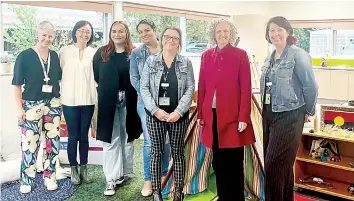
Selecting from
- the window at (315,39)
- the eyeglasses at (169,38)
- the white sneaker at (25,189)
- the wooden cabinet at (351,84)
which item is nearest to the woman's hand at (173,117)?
the eyeglasses at (169,38)

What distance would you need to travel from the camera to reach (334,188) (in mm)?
2818

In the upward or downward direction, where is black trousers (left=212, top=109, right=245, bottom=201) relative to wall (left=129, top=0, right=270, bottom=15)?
downward

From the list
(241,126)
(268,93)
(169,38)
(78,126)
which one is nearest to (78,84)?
(78,126)

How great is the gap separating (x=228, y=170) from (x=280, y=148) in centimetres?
39

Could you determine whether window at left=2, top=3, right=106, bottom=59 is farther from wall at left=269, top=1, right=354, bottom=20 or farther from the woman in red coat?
wall at left=269, top=1, right=354, bottom=20

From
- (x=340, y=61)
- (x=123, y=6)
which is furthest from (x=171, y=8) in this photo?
(x=340, y=61)

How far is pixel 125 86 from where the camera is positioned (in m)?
3.01

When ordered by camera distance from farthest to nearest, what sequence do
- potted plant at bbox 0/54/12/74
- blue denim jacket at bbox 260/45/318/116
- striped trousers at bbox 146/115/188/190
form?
1. potted plant at bbox 0/54/12/74
2. striped trousers at bbox 146/115/188/190
3. blue denim jacket at bbox 260/45/318/116

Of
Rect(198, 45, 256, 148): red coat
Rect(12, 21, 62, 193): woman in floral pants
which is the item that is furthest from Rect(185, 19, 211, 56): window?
Rect(198, 45, 256, 148): red coat

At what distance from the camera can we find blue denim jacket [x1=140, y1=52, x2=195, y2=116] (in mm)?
2520

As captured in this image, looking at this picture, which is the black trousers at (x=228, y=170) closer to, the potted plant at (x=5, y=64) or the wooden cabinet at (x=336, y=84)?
the potted plant at (x=5, y=64)

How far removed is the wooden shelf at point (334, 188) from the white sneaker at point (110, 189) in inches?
59.2

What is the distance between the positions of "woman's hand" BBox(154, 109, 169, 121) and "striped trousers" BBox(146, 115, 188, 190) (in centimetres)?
5

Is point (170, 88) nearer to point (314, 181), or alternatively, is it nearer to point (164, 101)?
point (164, 101)
